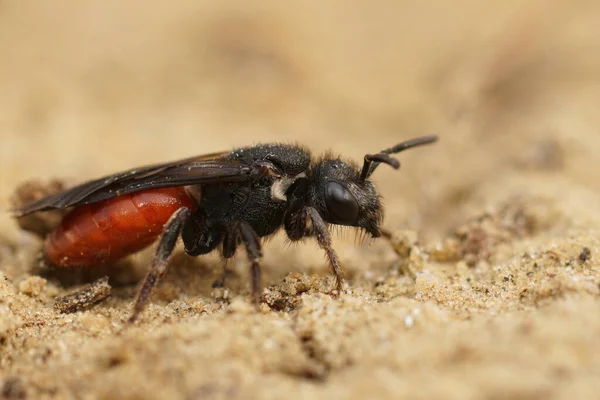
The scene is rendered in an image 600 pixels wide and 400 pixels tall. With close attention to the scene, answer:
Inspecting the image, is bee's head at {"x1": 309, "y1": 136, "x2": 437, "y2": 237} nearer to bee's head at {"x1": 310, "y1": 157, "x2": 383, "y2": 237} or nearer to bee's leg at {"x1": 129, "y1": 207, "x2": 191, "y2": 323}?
bee's head at {"x1": 310, "y1": 157, "x2": 383, "y2": 237}

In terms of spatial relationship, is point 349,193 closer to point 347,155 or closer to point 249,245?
point 249,245

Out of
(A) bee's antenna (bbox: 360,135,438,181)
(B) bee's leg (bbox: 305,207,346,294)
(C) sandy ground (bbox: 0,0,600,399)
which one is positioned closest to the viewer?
(C) sandy ground (bbox: 0,0,600,399)

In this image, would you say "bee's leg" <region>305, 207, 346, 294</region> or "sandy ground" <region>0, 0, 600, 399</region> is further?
"bee's leg" <region>305, 207, 346, 294</region>

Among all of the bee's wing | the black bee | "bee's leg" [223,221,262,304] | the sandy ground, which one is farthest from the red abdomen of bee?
"bee's leg" [223,221,262,304]

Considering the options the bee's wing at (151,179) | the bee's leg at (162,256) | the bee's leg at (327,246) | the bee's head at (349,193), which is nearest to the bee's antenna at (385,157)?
the bee's head at (349,193)

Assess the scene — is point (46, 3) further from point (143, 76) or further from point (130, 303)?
point (130, 303)

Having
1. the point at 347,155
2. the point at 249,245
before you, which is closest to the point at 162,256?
the point at 249,245

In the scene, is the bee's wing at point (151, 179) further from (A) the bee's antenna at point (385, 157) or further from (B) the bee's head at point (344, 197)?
(A) the bee's antenna at point (385, 157)
